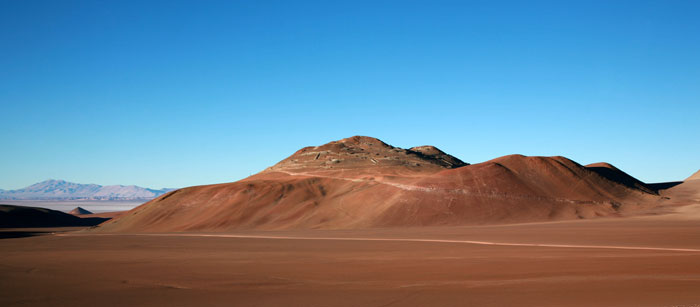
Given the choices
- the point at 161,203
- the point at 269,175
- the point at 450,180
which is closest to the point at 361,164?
the point at 269,175

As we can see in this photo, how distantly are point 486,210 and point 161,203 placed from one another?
147ft

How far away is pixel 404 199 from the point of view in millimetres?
66062

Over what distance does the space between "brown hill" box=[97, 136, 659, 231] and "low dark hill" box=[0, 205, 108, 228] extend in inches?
1197

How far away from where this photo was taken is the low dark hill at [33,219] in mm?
96000

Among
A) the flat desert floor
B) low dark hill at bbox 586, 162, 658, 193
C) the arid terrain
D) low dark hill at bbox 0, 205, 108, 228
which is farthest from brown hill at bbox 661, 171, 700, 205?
low dark hill at bbox 0, 205, 108, 228

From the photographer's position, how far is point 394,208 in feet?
211

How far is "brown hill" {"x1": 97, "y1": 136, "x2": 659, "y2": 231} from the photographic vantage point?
202ft

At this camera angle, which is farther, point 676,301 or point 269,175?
point 269,175

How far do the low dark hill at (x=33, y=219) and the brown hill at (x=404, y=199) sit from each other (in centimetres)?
3039

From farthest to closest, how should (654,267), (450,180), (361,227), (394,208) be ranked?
1. (450,180)
2. (394,208)
3. (361,227)
4. (654,267)

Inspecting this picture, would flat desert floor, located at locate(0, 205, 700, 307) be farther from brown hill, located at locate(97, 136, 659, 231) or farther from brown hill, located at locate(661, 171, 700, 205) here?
brown hill, located at locate(661, 171, 700, 205)

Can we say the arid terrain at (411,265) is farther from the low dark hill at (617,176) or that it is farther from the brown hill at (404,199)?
the low dark hill at (617,176)

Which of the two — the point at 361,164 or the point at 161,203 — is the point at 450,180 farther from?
the point at 161,203

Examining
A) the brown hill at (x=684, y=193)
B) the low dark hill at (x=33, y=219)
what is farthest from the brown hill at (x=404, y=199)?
the low dark hill at (x=33, y=219)
